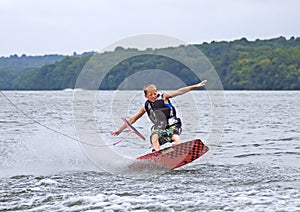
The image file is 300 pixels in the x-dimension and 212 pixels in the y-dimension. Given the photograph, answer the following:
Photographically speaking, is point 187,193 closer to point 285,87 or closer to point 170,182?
point 170,182

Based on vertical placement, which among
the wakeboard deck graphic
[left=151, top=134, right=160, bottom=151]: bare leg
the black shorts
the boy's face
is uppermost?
the boy's face

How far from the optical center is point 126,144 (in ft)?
53.6

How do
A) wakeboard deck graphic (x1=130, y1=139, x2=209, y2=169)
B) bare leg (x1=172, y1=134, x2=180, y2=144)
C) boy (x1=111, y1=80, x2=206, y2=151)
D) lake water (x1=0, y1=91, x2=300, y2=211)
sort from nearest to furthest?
lake water (x1=0, y1=91, x2=300, y2=211), wakeboard deck graphic (x1=130, y1=139, x2=209, y2=169), boy (x1=111, y1=80, x2=206, y2=151), bare leg (x1=172, y1=134, x2=180, y2=144)

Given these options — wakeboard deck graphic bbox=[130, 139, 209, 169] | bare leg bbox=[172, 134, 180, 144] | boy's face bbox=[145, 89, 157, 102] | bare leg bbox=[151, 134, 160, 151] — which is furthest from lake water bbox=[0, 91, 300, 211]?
boy's face bbox=[145, 89, 157, 102]

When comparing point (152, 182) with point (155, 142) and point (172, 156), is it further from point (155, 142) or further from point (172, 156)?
point (155, 142)

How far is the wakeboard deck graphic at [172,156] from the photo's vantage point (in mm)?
10500

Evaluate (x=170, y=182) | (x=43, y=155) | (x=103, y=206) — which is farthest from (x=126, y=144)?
(x=103, y=206)

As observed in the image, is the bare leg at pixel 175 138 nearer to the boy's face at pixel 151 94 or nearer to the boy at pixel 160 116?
the boy at pixel 160 116

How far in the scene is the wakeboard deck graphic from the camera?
34.4 feet

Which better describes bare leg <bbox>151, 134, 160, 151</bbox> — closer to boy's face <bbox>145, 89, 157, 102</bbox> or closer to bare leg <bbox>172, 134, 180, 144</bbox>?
bare leg <bbox>172, 134, 180, 144</bbox>

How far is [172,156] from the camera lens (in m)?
10.5

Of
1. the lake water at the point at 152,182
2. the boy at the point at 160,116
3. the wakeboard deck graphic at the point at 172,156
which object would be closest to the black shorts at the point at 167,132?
the boy at the point at 160,116

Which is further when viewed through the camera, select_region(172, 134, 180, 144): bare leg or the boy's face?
select_region(172, 134, 180, 144): bare leg

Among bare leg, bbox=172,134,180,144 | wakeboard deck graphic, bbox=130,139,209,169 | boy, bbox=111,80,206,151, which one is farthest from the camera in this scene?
bare leg, bbox=172,134,180,144
